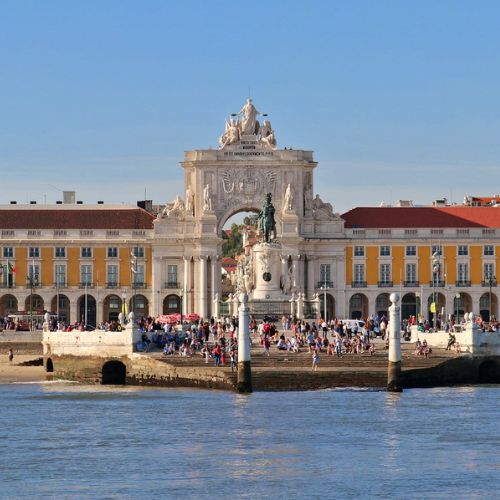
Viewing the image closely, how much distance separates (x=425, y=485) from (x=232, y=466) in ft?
18.2

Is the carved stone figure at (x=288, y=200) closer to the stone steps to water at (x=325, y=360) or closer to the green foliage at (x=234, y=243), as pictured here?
the green foliage at (x=234, y=243)

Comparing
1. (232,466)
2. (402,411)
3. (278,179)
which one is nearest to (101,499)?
(232,466)

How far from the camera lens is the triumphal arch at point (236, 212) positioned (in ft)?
447

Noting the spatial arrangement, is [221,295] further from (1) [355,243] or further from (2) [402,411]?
(2) [402,411]

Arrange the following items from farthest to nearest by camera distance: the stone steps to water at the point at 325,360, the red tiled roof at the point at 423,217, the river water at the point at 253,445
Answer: the red tiled roof at the point at 423,217
the stone steps to water at the point at 325,360
the river water at the point at 253,445

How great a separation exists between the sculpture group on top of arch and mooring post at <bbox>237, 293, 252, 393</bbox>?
62.4 metres

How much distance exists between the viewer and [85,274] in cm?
13825

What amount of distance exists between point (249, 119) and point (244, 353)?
64740 millimetres

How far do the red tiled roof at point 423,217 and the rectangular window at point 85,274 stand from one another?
16.3 meters

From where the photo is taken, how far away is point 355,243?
452ft

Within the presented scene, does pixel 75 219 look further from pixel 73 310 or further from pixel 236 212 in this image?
pixel 236 212

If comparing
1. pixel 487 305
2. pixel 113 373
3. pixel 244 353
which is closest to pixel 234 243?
pixel 487 305

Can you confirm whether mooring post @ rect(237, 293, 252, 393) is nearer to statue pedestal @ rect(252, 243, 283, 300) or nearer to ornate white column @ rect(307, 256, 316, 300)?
statue pedestal @ rect(252, 243, 283, 300)

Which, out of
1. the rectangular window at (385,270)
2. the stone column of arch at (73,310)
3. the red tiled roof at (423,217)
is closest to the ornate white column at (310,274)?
the red tiled roof at (423,217)
